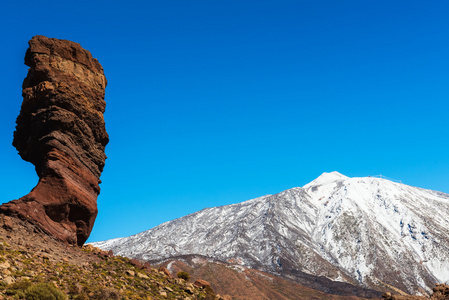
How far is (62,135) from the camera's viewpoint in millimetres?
28625

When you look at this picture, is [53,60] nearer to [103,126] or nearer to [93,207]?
[103,126]

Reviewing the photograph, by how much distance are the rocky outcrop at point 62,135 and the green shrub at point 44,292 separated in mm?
8273

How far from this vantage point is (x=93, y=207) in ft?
97.2

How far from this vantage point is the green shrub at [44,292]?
16.2 metres

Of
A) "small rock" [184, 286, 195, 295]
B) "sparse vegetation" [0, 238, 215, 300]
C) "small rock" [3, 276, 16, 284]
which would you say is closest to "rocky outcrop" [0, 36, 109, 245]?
"sparse vegetation" [0, 238, 215, 300]

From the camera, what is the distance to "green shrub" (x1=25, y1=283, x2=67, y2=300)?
53.3ft

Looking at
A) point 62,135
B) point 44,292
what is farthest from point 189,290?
point 62,135

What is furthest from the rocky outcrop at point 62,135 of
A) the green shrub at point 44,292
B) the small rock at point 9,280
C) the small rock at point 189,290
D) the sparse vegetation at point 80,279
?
the small rock at point 189,290

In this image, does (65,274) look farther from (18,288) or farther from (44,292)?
(18,288)

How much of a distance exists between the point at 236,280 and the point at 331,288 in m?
51.5

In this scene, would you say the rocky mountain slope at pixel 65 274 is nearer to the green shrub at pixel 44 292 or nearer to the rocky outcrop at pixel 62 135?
the green shrub at pixel 44 292

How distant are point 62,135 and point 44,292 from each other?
48.6 ft

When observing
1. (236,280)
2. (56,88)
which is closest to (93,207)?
(56,88)

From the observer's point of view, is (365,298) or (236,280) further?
(365,298)
